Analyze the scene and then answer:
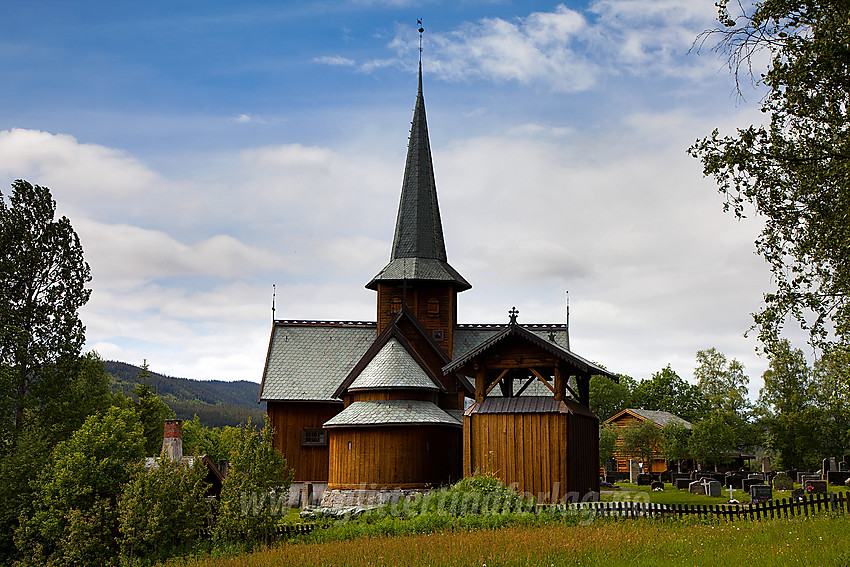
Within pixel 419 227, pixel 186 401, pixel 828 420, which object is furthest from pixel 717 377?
pixel 186 401

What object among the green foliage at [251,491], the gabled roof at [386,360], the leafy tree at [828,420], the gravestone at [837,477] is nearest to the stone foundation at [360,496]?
the gabled roof at [386,360]

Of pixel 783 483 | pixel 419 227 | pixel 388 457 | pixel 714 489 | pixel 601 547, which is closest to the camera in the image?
pixel 601 547

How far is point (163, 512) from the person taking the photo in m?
21.4

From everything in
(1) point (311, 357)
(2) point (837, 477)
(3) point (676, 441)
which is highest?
(1) point (311, 357)

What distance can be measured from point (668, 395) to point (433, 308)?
52277 mm

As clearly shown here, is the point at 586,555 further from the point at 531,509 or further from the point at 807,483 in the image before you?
the point at 807,483

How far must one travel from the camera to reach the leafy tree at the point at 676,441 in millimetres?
49031

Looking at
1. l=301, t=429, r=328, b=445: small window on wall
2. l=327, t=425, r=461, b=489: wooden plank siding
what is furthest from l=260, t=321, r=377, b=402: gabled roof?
l=327, t=425, r=461, b=489: wooden plank siding

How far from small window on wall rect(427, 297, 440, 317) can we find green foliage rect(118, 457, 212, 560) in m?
14.7

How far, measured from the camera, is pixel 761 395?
179ft

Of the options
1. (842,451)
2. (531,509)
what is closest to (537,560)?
(531,509)

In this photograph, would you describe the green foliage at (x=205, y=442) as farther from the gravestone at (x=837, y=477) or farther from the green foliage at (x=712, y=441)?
the gravestone at (x=837, y=477)

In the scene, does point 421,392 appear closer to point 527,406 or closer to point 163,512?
point 527,406

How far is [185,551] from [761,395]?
4527 cm
